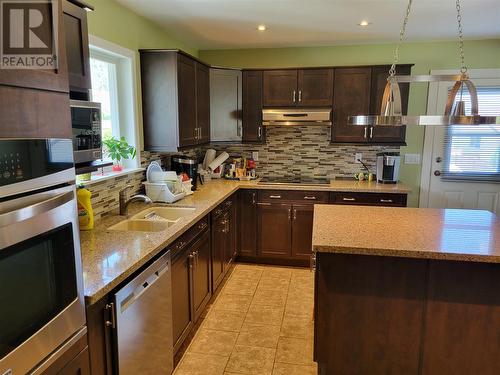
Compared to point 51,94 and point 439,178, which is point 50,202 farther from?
point 439,178

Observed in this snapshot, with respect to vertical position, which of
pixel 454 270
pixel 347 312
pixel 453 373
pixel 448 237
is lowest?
pixel 453 373

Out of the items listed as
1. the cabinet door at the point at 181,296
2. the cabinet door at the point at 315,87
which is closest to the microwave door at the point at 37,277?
the cabinet door at the point at 181,296

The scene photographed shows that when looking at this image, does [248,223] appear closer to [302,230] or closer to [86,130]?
[302,230]

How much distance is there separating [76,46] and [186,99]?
1470mm

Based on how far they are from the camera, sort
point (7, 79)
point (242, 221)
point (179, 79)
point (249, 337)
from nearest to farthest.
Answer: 1. point (7, 79)
2. point (249, 337)
3. point (179, 79)
4. point (242, 221)

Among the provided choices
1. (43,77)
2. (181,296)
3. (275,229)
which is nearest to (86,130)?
(43,77)

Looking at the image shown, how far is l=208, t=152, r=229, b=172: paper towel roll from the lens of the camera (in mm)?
4160

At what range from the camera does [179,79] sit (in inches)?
121

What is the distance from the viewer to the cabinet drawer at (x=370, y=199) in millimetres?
3676

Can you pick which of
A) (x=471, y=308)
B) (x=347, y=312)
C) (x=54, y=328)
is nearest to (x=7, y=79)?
(x=54, y=328)

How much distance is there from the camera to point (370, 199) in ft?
12.2

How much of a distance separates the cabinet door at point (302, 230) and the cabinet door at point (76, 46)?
249 cm

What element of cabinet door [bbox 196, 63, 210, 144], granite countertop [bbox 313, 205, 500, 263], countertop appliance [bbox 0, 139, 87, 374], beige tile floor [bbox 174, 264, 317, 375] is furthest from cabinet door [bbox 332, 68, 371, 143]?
countertop appliance [bbox 0, 139, 87, 374]

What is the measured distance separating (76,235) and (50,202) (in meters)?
0.19
